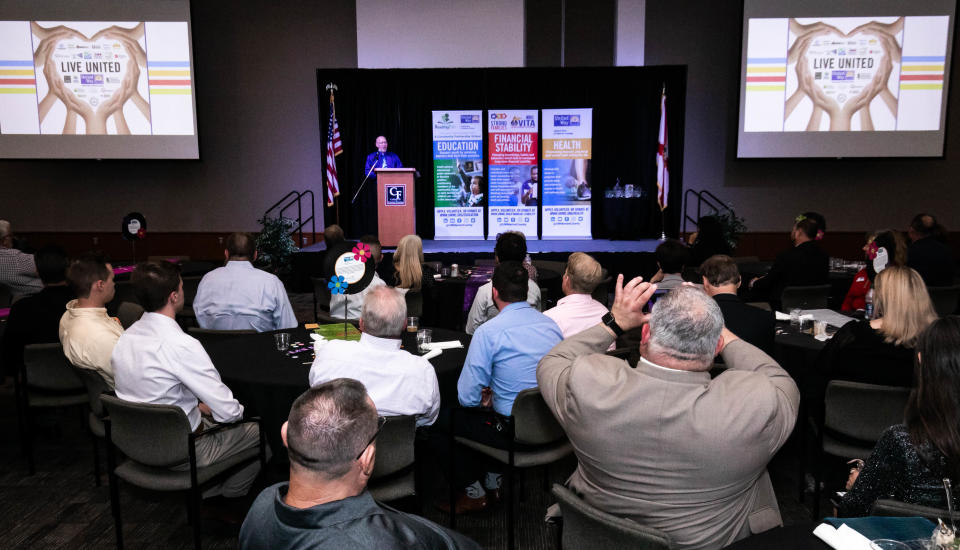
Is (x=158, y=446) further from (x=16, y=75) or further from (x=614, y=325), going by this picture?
(x=16, y=75)

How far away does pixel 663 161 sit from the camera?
1085cm

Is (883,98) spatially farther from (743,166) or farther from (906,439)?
(906,439)

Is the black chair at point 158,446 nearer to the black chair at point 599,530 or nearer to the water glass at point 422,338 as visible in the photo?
the water glass at point 422,338

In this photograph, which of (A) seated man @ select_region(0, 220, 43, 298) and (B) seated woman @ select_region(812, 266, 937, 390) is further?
(A) seated man @ select_region(0, 220, 43, 298)

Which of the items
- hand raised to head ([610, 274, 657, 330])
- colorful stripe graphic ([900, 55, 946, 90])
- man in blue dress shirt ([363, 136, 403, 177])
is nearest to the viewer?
hand raised to head ([610, 274, 657, 330])

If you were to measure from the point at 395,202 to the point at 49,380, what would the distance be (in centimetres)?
650

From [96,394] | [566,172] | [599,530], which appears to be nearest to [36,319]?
[96,394]

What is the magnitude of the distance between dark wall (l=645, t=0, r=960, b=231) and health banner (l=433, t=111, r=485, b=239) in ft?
11.1

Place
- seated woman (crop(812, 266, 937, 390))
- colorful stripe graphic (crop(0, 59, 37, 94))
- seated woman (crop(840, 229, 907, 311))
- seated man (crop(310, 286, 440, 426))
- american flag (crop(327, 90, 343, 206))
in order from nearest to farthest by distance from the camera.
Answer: seated man (crop(310, 286, 440, 426)) < seated woman (crop(812, 266, 937, 390)) < seated woman (crop(840, 229, 907, 311)) < colorful stripe graphic (crop(0, 59, 37, 94)) < american flag (crop(327, 90, 343, 206))

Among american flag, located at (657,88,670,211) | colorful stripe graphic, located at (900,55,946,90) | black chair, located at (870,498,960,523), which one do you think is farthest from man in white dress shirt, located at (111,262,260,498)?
colorful stripe graphic, located at (900,55,946,90)

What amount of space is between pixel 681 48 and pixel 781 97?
2.07 meters

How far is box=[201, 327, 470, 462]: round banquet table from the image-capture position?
10.4 ft

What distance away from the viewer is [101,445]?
4.44 meters

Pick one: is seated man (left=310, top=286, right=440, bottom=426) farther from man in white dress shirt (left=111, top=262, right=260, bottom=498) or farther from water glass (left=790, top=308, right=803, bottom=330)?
water glass (left=790, top=308, right=803, bottom=330)
